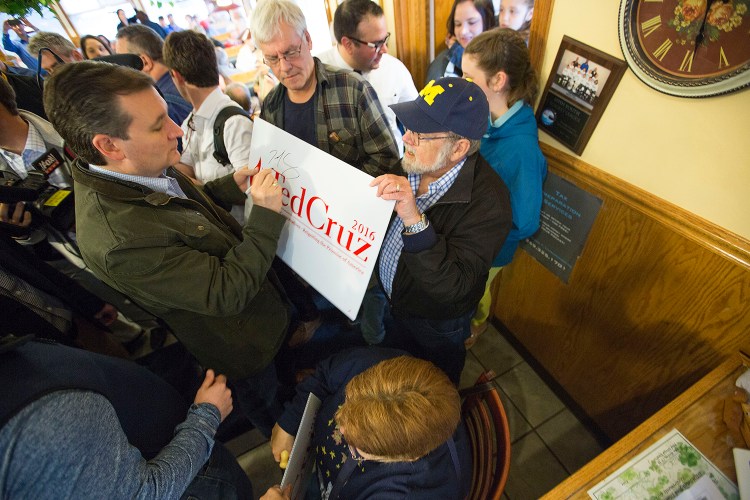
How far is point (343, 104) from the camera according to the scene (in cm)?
186

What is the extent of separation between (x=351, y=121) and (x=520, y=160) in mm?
914

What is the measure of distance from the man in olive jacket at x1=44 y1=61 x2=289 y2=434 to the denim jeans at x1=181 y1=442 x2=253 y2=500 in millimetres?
490

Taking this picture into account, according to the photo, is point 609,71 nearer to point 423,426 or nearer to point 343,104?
point 343,104

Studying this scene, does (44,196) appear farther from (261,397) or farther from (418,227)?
(418,227)

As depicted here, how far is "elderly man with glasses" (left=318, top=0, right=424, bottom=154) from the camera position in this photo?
2.32 meters

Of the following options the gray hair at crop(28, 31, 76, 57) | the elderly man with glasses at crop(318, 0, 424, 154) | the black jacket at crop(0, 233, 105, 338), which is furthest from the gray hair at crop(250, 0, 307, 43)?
the gray hair at crop(28, 31, 76, 57)

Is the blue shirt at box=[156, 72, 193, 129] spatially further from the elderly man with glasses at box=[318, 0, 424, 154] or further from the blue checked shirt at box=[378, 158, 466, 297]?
the blue checked shirt at box=[378, 158, 466, 297]

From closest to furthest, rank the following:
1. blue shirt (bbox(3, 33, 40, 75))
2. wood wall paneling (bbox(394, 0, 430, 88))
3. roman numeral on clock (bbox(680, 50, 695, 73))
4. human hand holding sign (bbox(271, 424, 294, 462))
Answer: roman numeral on clock (bbox(680, 50, 695, 73)) → human hand holding sign (bbox(271, 424, 294, 462)) → wood wall paneling (bbox(394, 0, 430, 88)) → blue shirt (bbox(3, 33, 40, 75))

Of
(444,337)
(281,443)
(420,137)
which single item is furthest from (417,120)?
(281,443)

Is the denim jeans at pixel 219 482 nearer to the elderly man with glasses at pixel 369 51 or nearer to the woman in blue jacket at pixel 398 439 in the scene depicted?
the woman in blue jacket at pixel 398 439

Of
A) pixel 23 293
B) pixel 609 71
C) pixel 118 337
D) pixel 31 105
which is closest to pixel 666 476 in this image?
pixel 609 71

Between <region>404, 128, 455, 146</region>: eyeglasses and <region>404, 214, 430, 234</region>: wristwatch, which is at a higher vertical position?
<region>404, 128, 455, 146</region>: eyeglasses

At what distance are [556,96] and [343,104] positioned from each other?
41.8 inches

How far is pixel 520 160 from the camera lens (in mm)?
1565
